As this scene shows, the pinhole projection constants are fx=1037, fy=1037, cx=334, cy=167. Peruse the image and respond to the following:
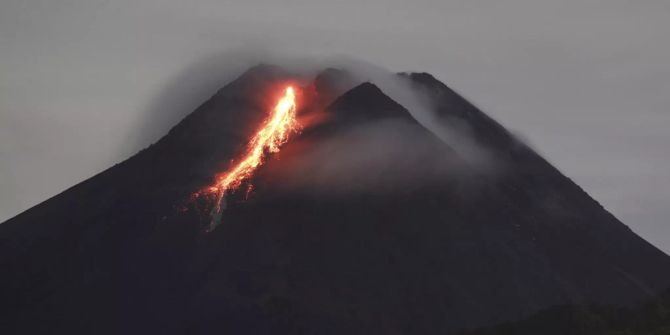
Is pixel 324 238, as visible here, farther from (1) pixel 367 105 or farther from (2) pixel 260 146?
(1) pixel 367 105

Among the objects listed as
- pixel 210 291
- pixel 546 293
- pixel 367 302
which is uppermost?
pixel 210 291

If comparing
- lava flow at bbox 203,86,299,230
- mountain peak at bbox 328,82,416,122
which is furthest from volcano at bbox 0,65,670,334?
lava flow at bbox 203,86,299,230

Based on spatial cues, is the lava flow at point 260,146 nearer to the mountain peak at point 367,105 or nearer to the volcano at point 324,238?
the volcano at point 324,238

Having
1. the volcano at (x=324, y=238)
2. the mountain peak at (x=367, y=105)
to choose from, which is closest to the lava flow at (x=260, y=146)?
the volcano at (x=324, y=238)

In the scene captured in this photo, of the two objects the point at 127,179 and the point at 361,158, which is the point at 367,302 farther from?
the point at 127,179

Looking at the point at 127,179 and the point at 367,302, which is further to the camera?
the point at 127,179

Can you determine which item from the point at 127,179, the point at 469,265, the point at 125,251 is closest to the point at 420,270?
the point at 469,265
